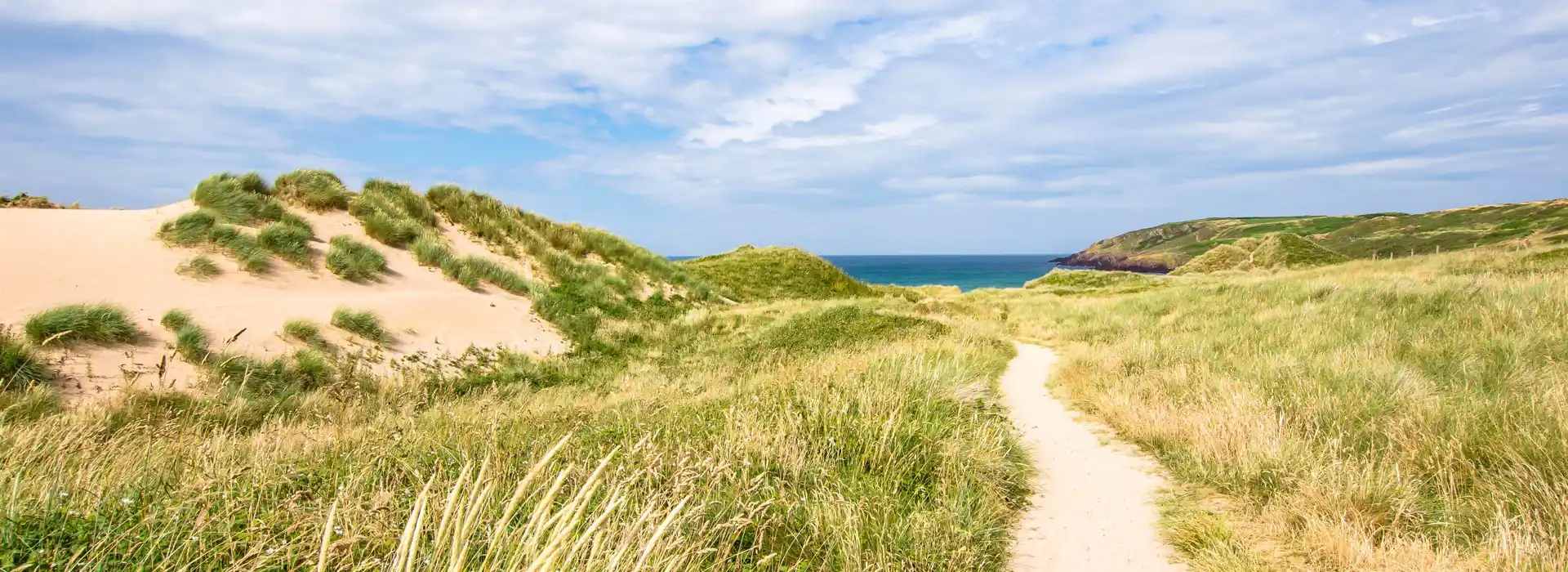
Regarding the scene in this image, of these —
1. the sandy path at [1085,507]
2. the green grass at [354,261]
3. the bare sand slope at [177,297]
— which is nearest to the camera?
the sandy path at [1085,507]

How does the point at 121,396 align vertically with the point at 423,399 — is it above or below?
above

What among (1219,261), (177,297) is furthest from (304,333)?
(1219,261)

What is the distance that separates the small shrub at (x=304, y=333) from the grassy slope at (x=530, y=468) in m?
0.58

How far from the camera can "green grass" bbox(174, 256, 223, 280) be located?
1115 cm

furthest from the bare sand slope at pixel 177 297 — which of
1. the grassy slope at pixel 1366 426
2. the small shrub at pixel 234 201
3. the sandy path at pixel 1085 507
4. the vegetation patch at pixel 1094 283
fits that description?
the vegetation patch at pixel 1094 283

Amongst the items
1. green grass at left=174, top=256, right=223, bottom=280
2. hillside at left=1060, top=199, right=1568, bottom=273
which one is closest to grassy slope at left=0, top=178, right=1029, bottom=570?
green grass at left=174, top=256, right=223, bottom=280

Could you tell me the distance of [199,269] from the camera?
11.3 m

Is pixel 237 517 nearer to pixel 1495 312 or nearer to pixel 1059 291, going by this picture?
pixel 1495 312

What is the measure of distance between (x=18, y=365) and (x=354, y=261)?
7593mm

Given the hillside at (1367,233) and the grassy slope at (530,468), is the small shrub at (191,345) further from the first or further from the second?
the hillside at (1367,233)

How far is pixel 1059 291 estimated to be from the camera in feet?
128

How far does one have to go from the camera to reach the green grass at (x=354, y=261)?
13.8 metres

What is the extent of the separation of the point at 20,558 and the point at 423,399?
643cm

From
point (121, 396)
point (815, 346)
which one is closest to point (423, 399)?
point (121, 396)
